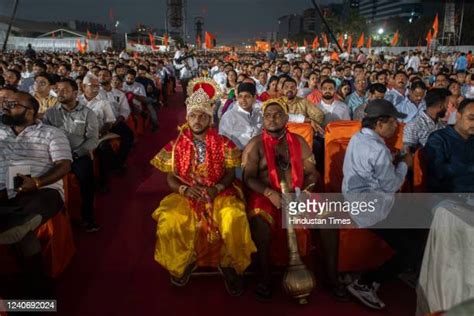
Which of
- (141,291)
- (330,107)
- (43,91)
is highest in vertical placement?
(43,91)

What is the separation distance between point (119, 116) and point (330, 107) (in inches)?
130

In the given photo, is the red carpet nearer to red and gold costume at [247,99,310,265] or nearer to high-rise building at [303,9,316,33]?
red and gold costume at [247,99,310,265]

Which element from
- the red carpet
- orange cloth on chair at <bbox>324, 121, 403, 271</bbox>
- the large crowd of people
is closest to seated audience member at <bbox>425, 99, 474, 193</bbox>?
the large crowd of people

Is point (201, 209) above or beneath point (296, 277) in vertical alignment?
above

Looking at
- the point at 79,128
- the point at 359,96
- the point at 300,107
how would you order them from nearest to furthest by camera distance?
the point at 79,128 < the point at 300,107 < the point at 359,96

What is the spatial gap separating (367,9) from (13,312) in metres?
147

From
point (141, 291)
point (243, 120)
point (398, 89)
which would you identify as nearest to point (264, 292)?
point (141, 291)

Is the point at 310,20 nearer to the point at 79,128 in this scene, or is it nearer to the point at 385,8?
the point at 385,8

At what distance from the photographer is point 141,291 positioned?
3.10m

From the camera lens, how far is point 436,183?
317cm

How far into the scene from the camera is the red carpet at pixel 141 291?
288 centimetres

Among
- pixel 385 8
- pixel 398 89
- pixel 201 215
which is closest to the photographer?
pixel 201 215

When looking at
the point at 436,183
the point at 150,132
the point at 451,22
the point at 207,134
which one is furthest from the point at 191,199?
the point at 451,22

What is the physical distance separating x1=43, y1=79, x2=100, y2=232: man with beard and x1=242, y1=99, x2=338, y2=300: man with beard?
5.93 feet
